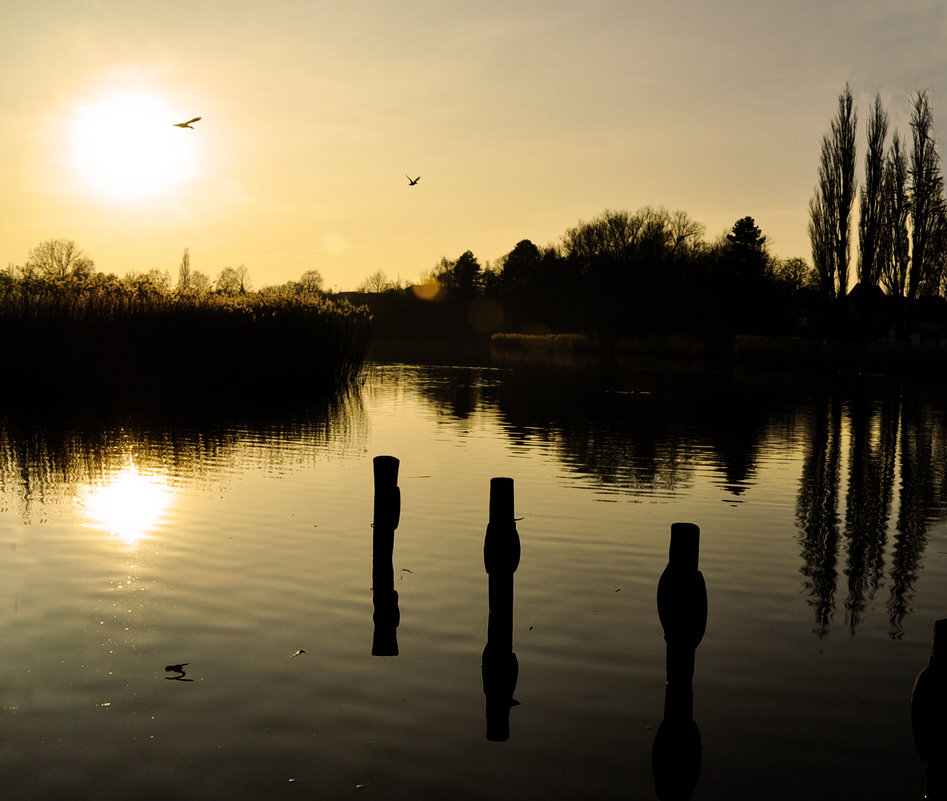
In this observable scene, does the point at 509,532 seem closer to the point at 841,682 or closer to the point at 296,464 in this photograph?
the point at 841,682

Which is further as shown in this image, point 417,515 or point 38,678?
point 417,515

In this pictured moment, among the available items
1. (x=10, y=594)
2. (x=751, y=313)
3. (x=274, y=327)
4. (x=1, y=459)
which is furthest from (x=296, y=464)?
(x=751, y=313)

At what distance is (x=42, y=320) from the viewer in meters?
25.0

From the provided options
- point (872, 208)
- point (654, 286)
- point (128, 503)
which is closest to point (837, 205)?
point (872, 208)

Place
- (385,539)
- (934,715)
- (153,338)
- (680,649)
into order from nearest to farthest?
(934,715) < (680,649) < (385,539) < (153,338)

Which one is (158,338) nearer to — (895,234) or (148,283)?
(148,283)

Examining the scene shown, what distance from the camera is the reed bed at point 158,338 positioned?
25.5m

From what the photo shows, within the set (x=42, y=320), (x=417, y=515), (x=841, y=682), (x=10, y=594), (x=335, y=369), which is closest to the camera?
(x=841, y=682)

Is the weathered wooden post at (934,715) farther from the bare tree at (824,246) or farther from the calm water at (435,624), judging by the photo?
the bare tree at (824,246)

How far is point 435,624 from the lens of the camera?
8.08 m

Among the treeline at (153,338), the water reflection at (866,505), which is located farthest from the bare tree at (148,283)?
the water reflection at (866,505)

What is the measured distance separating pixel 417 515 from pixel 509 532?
568 cm

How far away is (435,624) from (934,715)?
397 cm

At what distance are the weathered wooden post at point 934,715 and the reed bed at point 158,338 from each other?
24003mm
